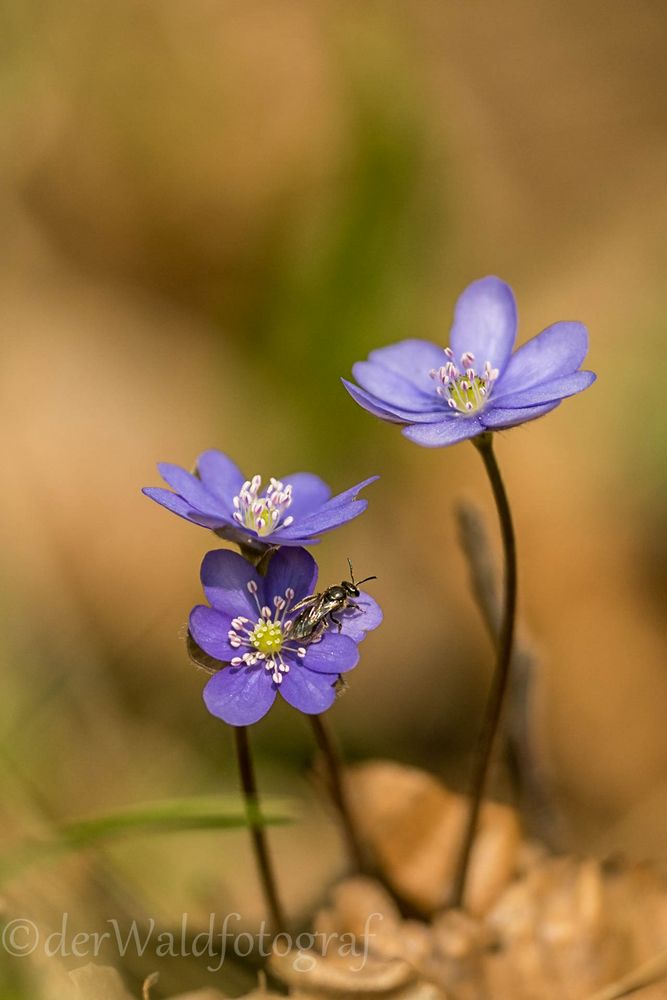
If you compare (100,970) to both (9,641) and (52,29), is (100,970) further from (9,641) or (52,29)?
(52,29)

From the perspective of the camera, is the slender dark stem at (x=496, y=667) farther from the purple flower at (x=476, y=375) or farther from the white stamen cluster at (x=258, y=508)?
the white stamen cluster at (x=258, y=508)

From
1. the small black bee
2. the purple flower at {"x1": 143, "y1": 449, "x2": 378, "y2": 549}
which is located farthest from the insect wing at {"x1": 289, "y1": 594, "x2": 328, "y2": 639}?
the purple flower at {"x1": 143, "y1": 449, "x2": 378, "y2": 549}

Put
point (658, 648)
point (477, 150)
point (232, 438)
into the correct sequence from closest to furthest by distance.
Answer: point (658, 648) → point (232, 438) → point (477, 150)

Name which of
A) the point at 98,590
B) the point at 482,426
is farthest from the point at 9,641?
the point at 482,426

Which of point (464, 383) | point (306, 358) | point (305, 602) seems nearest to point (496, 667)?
point (305, 602)

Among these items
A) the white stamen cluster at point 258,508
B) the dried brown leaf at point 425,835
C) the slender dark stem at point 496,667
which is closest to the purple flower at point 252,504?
the white stamen cluster at point 258,508

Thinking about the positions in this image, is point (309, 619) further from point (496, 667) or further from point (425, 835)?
point (425, 835)
